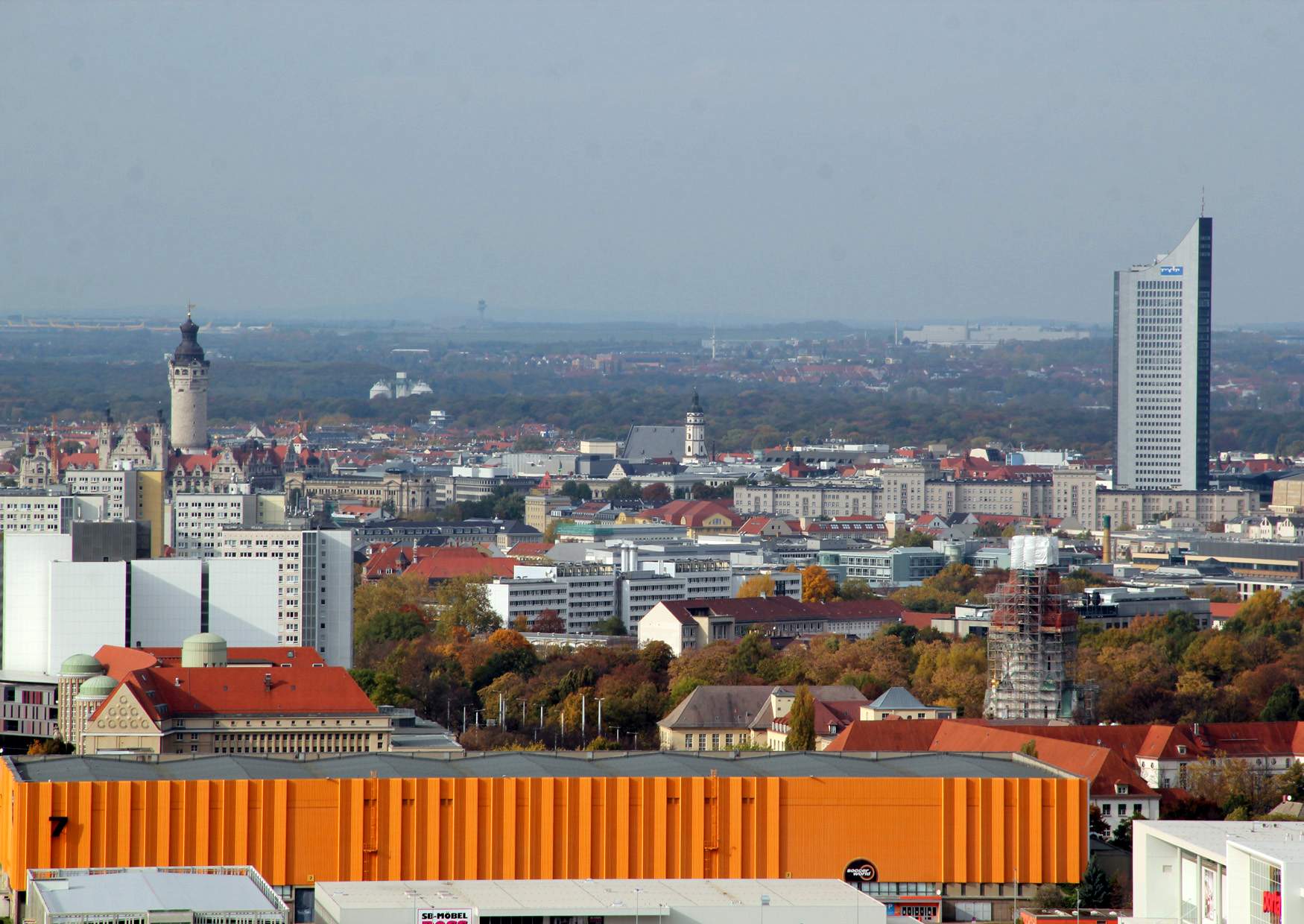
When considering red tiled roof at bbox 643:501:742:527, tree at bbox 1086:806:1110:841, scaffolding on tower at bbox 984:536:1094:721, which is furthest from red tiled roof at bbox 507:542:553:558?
tree at bbox 1086:806:1110:841

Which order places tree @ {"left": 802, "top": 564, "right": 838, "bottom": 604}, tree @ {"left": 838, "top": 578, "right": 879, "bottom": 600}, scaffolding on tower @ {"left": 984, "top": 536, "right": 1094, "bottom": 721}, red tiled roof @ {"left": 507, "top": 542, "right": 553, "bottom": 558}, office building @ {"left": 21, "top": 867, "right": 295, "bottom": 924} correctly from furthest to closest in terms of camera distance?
red tiled roof @ {"left": 507, "top": 542, "right": 553, "bottom": 558}, tree @ {"left": 838, "top": 578, "right": 879, "bottom": 600}, tree @ {"left": 802, "top": 564, "right": 838, "bottom": 604}, scaffolding on tower @ {"left": 984, "top": 536, "right": 1094, "bottom": 721}, office building @ {"left": 21, "top": 867, "right": 295, "bottom": 924}

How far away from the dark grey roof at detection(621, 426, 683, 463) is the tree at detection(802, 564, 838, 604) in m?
73.2

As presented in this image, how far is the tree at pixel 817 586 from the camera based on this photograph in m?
84.1

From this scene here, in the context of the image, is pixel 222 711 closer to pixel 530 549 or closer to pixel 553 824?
pixel 553 824

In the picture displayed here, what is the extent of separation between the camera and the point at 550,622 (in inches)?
3029

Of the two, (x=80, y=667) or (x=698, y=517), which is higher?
(x=698, y=517)

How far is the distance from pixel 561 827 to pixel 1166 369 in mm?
99387

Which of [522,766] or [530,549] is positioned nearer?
[522,766]

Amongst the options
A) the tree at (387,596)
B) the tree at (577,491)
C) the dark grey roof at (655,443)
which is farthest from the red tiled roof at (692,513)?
the dark grey roof at (655,443)

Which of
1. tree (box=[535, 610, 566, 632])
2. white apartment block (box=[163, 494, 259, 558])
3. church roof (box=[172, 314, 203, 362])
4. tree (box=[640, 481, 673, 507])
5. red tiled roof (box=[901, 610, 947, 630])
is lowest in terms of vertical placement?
tree (box=[535, 610, 566, 632])

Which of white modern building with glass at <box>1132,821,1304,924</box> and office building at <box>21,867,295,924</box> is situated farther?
white modern building with glass at <box>1132,821,1304,924</box>

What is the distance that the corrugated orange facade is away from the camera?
1337 inches

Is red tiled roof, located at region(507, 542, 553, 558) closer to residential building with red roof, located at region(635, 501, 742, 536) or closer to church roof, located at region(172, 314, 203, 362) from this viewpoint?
residential building with red roof, located at region(635, 501, 742, 536)

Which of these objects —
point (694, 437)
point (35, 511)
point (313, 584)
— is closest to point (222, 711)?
point (313, 584)
